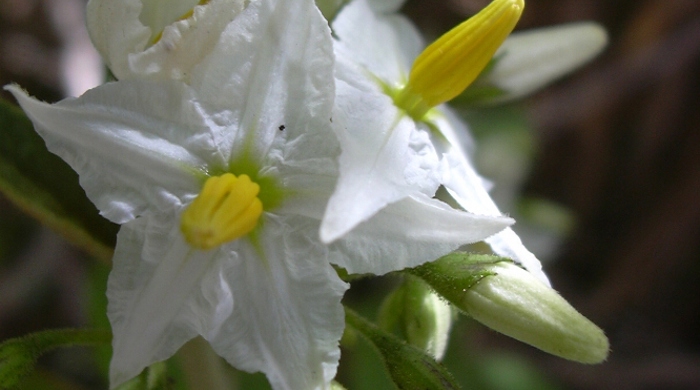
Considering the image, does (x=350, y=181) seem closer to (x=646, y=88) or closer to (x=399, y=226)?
(x=399, y=226)

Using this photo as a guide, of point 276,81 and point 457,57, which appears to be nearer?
point 276,81

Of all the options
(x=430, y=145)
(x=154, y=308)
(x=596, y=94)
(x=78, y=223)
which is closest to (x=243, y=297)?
(x=154, y=308)

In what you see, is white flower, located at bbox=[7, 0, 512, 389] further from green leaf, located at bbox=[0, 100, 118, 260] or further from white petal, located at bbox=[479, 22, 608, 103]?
white petal, located at bbox=[479, 22, 608, 103]

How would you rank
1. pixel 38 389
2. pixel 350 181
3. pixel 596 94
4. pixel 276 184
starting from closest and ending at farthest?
pixel 350 181
pixel 276 184
pixel 38 389
pixel 596 94

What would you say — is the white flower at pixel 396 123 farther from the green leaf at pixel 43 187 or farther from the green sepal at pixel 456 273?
the green leaf at pixel 43 187

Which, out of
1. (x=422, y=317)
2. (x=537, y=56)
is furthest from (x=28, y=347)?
(x=537, y=56)

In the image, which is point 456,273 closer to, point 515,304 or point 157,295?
point 515,304
